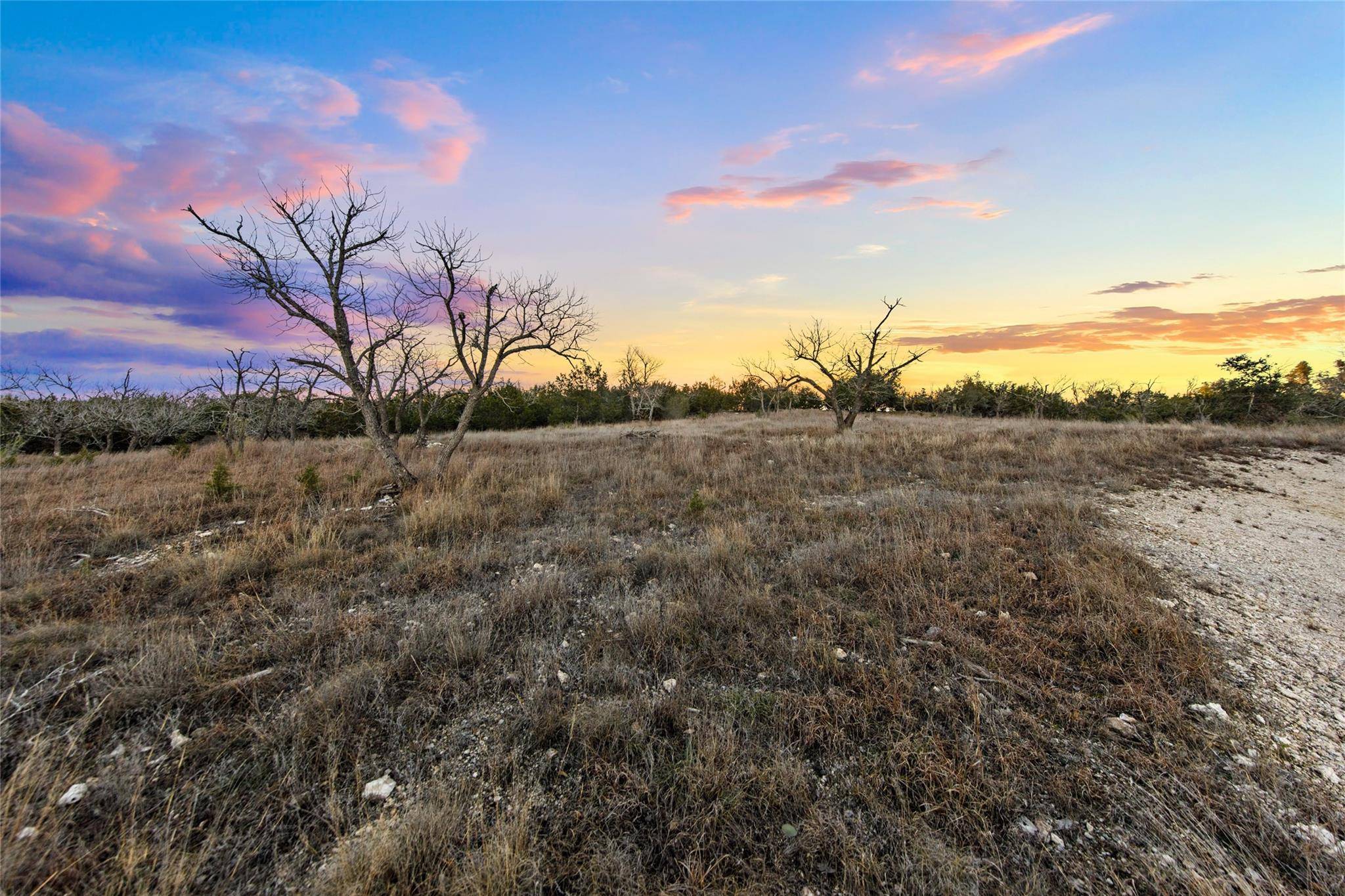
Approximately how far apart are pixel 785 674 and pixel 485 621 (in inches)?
104

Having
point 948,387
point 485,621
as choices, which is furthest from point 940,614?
point 948,387

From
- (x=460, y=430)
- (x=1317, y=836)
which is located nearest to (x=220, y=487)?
(x=460, y=430)

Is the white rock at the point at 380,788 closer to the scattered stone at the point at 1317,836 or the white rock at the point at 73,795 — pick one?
the white rock at the point at 73,795

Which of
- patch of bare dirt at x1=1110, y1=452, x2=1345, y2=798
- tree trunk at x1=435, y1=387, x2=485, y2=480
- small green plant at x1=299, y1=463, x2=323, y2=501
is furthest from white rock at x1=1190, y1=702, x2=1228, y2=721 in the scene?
small green plant at x1=299, y1=463, x2=323, y2=501

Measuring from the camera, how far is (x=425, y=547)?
5945mm

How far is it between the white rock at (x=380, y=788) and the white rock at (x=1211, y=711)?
5.16m

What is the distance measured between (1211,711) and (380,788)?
A: 532 centimetres

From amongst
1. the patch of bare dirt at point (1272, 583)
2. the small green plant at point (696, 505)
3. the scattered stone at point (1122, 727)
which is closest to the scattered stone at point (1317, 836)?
the patch of bare dirt at point (1272, 583)

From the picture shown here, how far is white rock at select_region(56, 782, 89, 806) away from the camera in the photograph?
7.91 ft

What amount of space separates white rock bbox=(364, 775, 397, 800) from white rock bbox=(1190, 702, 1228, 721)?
16.9 ft

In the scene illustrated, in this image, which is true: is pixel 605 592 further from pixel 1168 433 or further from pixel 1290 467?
pixel 1168 433

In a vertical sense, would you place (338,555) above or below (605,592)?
above

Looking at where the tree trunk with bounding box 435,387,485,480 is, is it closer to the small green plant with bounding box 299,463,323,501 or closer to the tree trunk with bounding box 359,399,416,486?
the tree trunk with bounding box 359,399,416,486

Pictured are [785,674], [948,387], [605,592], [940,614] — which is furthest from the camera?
[948,387]
